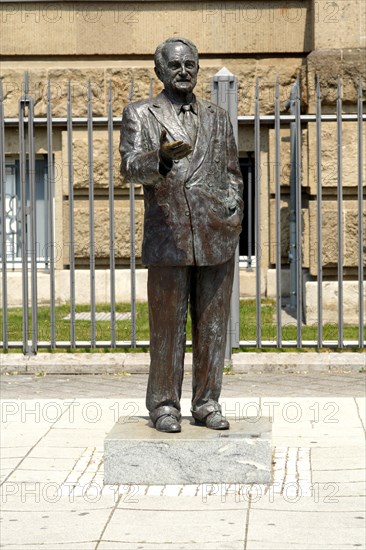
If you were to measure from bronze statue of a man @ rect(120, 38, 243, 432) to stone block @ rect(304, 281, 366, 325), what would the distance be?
541cm

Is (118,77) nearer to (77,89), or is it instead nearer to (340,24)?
(77,89)

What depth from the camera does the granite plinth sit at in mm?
7047

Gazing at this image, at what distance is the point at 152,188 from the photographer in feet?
23.4

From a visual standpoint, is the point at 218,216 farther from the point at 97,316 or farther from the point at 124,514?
the point at 97,316

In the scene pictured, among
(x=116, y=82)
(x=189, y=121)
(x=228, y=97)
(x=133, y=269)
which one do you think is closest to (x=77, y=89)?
(x=116, y=82)

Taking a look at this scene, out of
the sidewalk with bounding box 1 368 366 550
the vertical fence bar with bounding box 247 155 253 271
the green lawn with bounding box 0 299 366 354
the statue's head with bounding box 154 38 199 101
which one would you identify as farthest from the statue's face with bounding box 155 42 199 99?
the vertical fence bar with bounding box 247 155 253 271

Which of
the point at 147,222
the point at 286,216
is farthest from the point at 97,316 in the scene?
the point at 147,222

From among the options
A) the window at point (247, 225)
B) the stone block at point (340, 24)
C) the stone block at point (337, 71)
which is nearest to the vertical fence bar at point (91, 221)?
the window at point (247, 225)

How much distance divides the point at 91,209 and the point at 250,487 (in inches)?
184

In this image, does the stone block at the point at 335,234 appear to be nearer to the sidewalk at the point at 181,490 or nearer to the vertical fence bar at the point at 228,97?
the vertical fence bar at the point at 228,97

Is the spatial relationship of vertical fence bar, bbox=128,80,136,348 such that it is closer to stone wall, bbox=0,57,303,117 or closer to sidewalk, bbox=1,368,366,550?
sidewalk, bbox=1,368,366,550

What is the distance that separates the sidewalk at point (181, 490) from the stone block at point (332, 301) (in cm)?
271

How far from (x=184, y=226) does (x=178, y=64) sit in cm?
90

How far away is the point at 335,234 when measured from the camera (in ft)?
42.0
